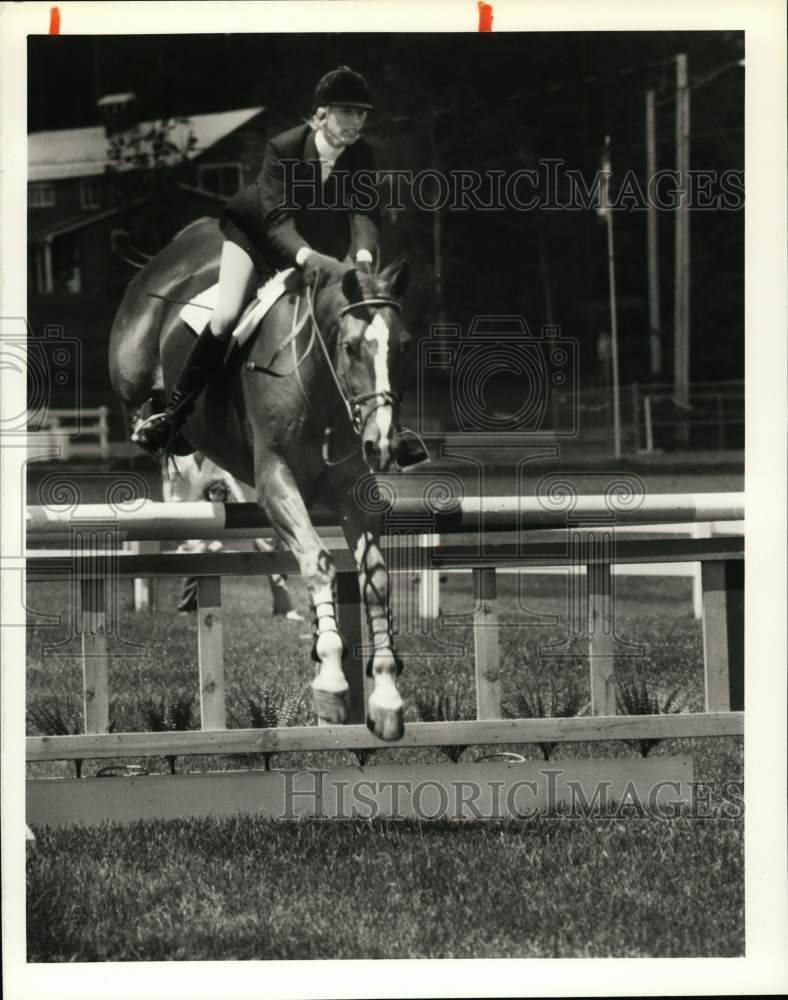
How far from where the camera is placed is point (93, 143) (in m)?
4.33

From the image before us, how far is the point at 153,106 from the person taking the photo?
4.29 meters

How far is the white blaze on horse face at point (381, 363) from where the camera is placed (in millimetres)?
4074

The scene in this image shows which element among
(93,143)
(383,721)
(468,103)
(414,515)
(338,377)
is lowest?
(383,721)

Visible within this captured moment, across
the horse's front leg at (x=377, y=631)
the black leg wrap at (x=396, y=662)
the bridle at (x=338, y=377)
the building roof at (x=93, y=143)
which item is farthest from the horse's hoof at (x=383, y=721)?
the building roof at (x=93, y=143)

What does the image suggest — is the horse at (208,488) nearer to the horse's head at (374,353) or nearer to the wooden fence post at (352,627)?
the wooden fence post at (352,627)

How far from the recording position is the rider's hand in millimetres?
4152

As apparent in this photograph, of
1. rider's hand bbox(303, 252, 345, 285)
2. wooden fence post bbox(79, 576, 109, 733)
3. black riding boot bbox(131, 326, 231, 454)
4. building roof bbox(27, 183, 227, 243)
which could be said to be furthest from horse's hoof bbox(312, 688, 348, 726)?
building roof bbox(27, 183, 227, 243)

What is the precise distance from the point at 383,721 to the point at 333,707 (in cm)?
15

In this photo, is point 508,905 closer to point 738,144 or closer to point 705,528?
point 705,528

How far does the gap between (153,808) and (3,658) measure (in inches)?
24.4

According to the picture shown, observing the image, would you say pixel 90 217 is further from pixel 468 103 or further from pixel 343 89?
pixel 468 103

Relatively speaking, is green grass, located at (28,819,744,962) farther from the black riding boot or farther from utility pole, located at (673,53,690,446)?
utility pole, located at (673,53,690,446)

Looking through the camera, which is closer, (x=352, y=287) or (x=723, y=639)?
(x=352, y=287)

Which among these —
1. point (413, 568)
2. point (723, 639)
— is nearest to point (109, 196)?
point (413, 568)
